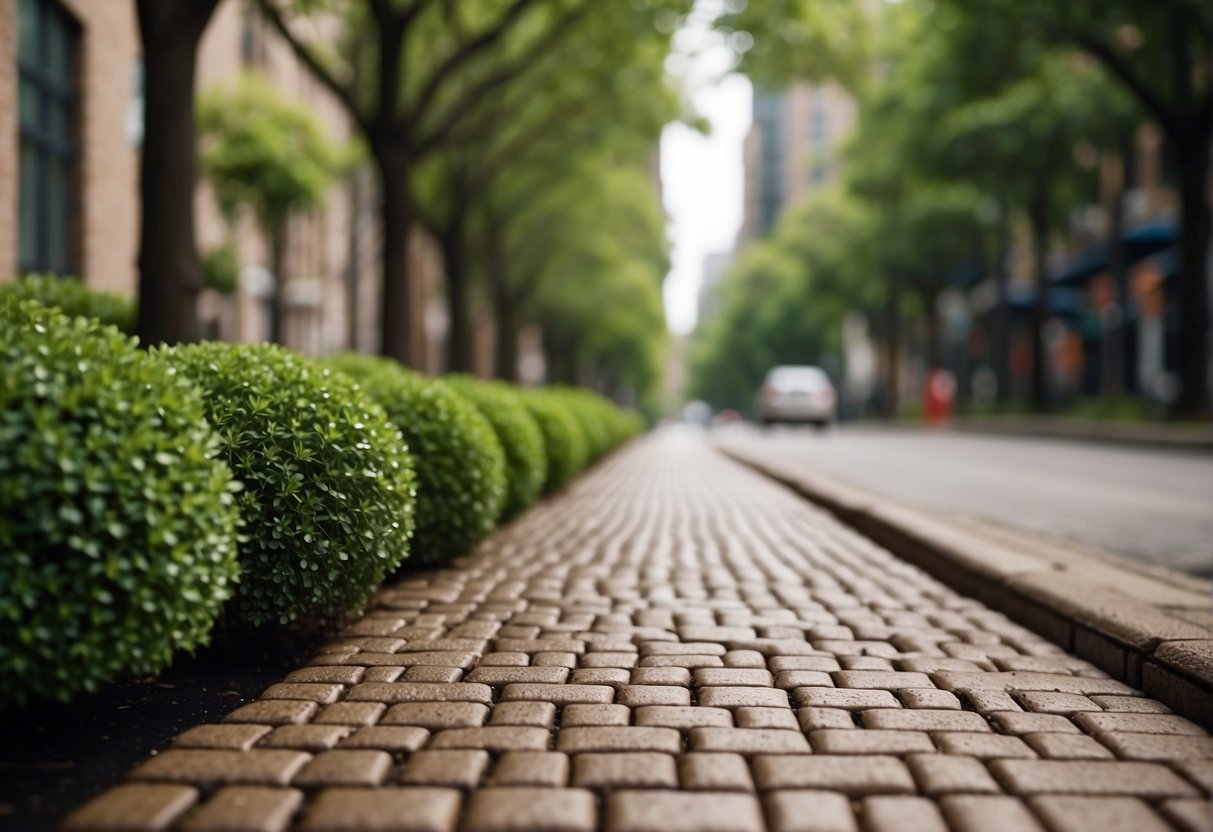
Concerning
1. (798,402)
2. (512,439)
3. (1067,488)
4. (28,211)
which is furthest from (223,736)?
(798,402)

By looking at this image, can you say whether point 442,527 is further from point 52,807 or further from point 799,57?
point 799,57

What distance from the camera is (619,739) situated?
302 cm

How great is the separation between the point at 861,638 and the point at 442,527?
2.36 m

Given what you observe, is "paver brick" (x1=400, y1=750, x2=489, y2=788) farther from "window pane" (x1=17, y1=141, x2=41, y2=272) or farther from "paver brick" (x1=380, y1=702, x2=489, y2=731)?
"window pane" (x1=17, y1=141, x2=41, y2=272)

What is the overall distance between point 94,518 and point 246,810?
0.79 metres

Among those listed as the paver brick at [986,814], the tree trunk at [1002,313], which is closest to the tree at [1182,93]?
the tree trunk at [1002,313]

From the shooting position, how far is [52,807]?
255 cm

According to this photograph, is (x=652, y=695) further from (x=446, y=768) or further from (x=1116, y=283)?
(x=1116, y=283)

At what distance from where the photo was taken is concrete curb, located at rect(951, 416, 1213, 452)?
17.9 m

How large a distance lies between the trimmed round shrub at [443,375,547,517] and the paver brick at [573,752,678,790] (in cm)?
504

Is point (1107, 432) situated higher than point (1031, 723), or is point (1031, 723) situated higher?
point (1107, 432)

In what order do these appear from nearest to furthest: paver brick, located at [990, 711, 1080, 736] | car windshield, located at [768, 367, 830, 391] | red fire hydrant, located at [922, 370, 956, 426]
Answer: paver brick, located at [990, 711, 1080, 736], car windshield, located at [768, 367, 830, 391], red fire hydrant, located at [922, 370, 956, 426]

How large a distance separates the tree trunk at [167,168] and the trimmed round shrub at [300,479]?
2.73 m

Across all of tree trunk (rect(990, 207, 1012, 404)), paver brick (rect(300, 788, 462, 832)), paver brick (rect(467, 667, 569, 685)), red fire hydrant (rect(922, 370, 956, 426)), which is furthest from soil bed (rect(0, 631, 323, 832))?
red fire hydrant (rect(922, 370, 956, 426))
